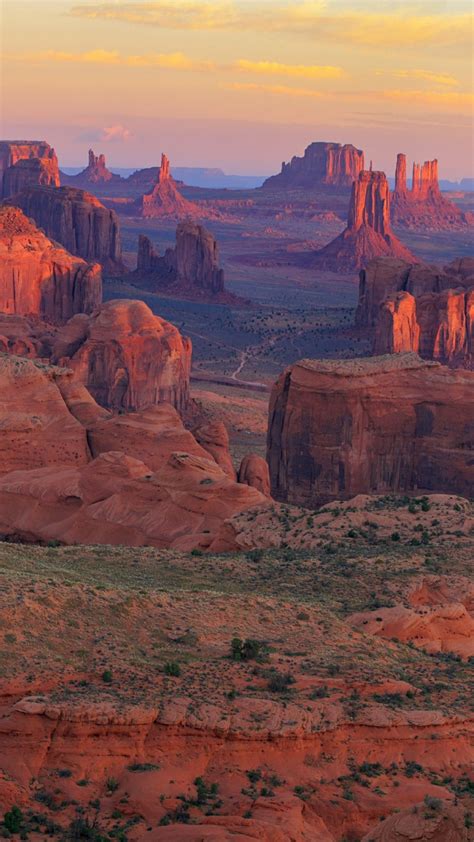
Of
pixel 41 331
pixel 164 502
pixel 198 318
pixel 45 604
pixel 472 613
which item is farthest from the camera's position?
pixel 198 318

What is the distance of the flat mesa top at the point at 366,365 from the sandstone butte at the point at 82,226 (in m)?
99.3

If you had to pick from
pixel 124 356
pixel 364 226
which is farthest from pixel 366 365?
pixel 364 226

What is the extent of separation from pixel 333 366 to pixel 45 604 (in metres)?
30.7

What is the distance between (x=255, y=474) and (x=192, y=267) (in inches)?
4032

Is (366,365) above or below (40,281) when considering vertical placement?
above

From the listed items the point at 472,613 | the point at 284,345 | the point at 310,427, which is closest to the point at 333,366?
the point at 310,427

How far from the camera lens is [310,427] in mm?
56344

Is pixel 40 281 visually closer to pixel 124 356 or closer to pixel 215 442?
pixel 124 356

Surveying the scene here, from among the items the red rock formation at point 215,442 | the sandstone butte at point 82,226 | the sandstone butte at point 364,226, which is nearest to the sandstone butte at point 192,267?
the sandstone butte at point 82,226

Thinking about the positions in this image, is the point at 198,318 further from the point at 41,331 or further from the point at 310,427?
the point at 310,427

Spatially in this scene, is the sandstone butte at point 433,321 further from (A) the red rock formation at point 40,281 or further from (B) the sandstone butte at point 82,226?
(B) the sandstone butte at point 82,226

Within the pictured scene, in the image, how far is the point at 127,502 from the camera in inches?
1783

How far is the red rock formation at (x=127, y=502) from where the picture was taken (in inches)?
1711

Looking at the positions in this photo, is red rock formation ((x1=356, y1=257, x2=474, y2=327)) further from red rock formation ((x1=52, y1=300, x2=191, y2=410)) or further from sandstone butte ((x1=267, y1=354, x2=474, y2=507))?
sandstone butte ((x1=267, y1=354, x2=474, y2=507))
